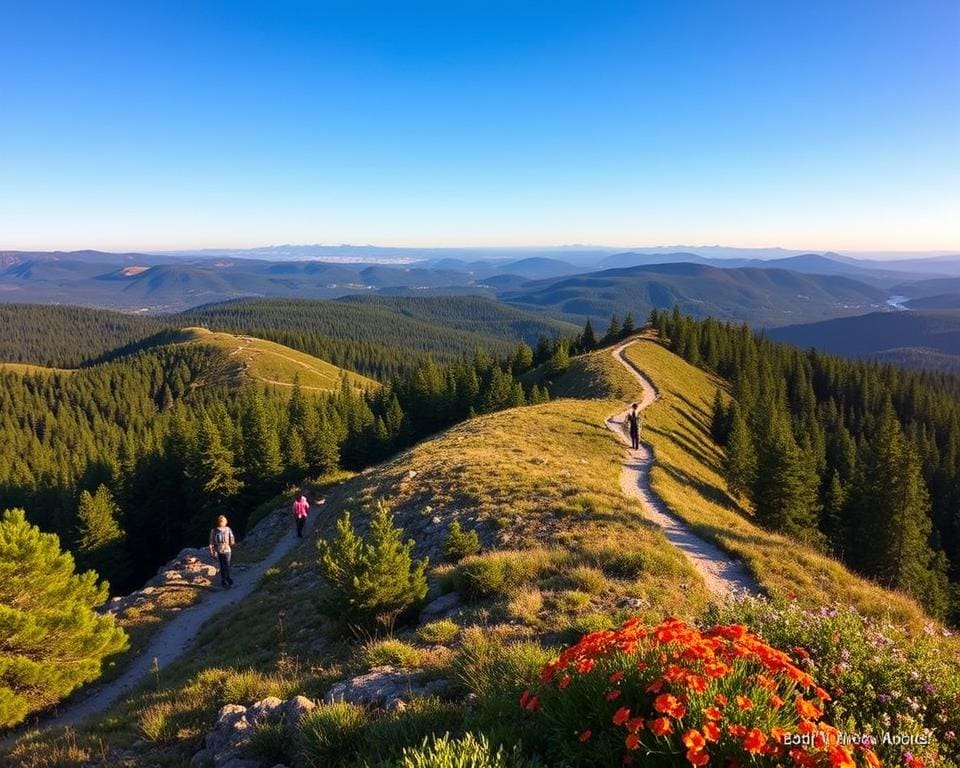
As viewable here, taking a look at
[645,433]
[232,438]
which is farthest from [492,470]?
[232,438]

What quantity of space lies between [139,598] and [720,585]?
77.7 feet

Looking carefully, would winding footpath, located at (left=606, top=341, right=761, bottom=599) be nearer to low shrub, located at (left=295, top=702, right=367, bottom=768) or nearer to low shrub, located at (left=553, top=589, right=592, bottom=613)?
low shrub, located at (left=553, top=589, right=592, bottom=613)

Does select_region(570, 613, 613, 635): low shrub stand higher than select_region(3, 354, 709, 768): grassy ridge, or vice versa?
select_region(570, 613, 613, 635): low shrub

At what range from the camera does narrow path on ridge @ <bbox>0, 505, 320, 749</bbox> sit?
1388 centimetres

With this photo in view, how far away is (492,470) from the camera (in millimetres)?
22328

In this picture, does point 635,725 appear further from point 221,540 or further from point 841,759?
point 221,540

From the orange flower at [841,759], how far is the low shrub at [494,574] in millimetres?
7804

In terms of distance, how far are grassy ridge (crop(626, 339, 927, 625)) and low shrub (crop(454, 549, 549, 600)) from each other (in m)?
4.77

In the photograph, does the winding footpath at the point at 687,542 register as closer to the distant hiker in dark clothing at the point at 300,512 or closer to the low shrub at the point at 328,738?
the low shrub at the point at 328,738

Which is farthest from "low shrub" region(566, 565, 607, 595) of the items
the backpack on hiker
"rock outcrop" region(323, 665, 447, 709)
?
the backpack on hiker

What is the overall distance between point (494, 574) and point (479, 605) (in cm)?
74

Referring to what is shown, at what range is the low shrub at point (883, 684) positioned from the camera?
162 inches

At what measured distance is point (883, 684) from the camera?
461cm

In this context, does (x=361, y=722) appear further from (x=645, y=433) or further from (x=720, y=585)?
(x=645, y=433)
